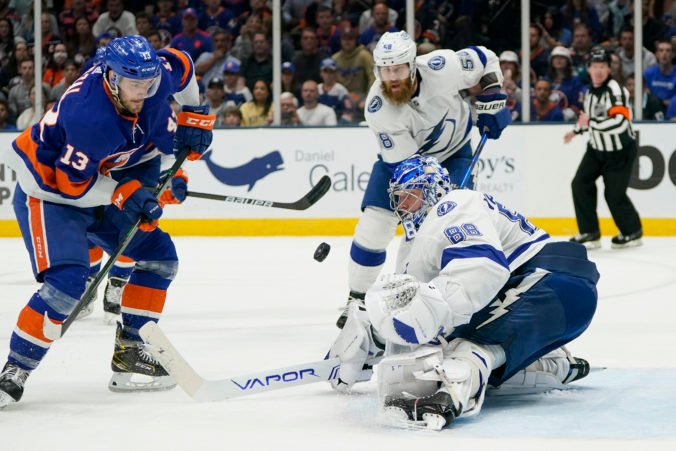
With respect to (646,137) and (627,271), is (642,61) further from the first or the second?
(627,271)

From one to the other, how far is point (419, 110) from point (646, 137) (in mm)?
4035

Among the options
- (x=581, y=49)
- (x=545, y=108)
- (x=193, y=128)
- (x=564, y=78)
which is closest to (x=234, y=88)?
(x=545, y=108)

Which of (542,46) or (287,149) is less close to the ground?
(542,46)

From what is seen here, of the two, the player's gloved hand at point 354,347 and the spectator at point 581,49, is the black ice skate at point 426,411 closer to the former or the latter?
the player's gloved hand at point 354,347

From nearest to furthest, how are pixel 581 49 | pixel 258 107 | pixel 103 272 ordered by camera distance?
pixel 103 272 → pixel 581 49 → pixel 258 107

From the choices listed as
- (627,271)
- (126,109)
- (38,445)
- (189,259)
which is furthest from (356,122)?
(38,445)

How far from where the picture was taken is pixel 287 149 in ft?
28.1

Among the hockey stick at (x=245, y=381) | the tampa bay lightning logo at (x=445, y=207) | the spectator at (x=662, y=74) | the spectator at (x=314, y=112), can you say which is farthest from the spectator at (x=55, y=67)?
the tampa bay lightning logo at (x=445, y=207)

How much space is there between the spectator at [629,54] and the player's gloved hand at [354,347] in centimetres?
561

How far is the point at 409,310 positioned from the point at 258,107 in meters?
6.03

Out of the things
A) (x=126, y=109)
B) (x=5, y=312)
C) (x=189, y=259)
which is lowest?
(x=189, y=259)

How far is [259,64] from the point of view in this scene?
8.87 metres

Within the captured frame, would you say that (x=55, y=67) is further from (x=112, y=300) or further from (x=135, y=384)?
(x=135, y=384)

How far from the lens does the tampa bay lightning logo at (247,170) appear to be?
8.55 m
